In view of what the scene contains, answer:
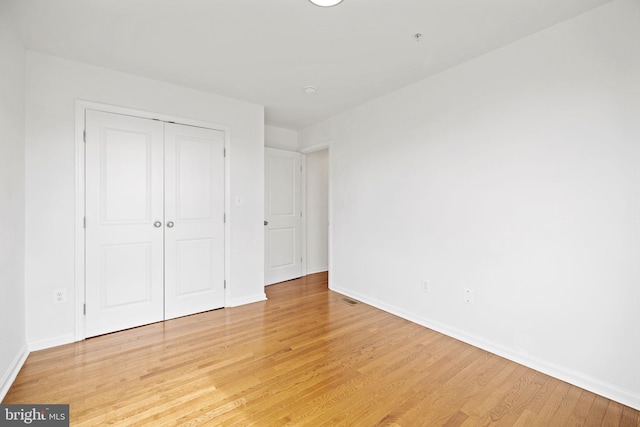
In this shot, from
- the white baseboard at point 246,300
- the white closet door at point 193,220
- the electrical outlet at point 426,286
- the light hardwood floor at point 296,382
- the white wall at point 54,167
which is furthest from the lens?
the white baseboard at point 246,300

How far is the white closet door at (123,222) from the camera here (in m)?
2.59

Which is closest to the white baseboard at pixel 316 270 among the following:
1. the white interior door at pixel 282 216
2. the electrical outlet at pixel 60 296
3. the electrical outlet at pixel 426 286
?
the white interior door at pixel 282 216

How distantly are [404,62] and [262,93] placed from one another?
1.55 metres

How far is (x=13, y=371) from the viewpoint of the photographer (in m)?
1.97

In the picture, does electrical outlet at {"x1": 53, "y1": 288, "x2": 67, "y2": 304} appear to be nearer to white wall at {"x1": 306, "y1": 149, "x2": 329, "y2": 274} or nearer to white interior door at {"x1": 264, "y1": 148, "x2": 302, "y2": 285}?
white interior door at {"x1": 264, "y1": 148, "x2": 302, "y2": 285}

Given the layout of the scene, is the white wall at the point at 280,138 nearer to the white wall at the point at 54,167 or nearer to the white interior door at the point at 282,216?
the white interior door at the point at 282,216

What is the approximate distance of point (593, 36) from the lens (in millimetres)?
1850

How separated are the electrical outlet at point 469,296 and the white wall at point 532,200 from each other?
4 cm

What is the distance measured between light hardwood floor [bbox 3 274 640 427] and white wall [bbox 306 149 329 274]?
2.29m

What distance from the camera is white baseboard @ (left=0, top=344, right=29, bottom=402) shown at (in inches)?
70.4

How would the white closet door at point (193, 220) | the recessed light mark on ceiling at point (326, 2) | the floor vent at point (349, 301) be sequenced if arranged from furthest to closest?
the floor vent at point (349, 301), the white closet door at point (193, 220), the recessed light mark on ceiling at point (326, 2)

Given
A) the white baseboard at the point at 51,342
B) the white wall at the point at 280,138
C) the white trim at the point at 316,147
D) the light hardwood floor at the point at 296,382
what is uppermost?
the white wall at the point at 280,138

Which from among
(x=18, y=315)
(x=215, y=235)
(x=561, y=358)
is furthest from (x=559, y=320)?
(x=18, y=315)

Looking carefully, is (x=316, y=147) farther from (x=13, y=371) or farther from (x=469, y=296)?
(x=13, y=371)
